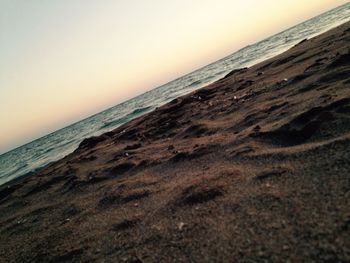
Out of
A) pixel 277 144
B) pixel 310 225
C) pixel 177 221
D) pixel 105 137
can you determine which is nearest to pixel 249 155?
pixel 277 144

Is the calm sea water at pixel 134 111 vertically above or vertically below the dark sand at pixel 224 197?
above

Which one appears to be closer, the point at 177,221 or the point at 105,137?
the point at 177,221

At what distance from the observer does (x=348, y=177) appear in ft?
10.7

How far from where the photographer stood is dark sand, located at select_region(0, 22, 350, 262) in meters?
2.89

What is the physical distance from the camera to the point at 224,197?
3918mm

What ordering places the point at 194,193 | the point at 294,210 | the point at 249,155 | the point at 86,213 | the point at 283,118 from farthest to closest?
the point at 283,118 < the point at 86,213 < the point at 249,155 < the point at 194,193 < the point at 294,210

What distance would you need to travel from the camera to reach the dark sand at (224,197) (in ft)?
9.47

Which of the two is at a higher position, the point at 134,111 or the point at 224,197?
the point at 134,111

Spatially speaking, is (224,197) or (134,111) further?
(134,111)

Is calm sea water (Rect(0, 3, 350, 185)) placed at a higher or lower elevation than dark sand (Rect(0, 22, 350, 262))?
higher

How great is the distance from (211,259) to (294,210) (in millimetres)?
943

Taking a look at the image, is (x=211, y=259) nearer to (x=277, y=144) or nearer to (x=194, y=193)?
(x=194, y=193)

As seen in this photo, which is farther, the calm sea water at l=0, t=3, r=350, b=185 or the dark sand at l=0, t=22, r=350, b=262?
the calm sea water at l=0, t=3, r=350, b=185

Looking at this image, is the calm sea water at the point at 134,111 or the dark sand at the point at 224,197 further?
the calm sea water at the point at 134,111
